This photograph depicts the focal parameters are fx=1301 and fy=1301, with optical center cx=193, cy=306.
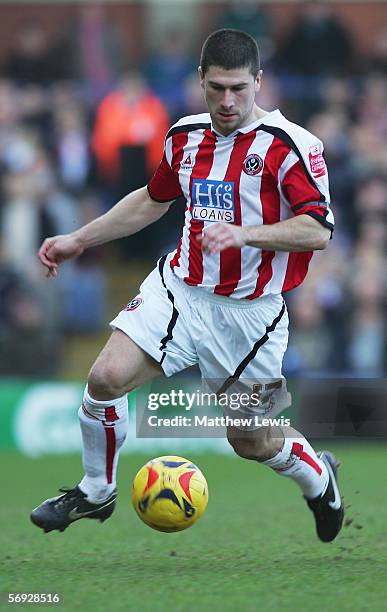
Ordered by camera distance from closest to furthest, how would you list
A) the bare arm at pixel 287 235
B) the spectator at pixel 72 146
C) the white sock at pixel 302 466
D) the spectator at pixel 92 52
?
the bare arm at pixel 287 235 < the white sock at pixel 302 466 < the spectator at pixel 72 146 < the spectator at pixel 92 52

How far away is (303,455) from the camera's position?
21.7 ft

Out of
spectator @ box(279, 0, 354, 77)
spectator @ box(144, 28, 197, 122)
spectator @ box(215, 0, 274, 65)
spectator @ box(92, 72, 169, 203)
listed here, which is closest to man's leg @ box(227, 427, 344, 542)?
spectator @ box(92, 72, 169, 203)

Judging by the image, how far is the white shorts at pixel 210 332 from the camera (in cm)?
625

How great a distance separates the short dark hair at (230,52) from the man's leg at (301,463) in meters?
1.78

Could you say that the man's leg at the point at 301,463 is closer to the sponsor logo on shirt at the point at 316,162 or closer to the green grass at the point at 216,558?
the green grass at the point at 216,558

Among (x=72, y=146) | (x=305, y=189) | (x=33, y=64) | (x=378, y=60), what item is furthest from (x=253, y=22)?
(x=305, y=189)

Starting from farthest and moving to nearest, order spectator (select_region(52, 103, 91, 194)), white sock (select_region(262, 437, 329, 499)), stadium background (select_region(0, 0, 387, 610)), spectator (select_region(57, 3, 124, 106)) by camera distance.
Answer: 1. spectator (select_region(57, 3, 124, 106))
2. spectator (select_region(52, 103, 91, 194))
3. stadium background (select_region(0, 0, 387, 610))
4. white sock (select_region(262, 437, 329, 499))

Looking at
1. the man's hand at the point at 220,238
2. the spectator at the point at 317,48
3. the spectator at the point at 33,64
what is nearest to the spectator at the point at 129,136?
the spectator at the point at 33,64

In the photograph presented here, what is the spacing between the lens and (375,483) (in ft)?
32.4

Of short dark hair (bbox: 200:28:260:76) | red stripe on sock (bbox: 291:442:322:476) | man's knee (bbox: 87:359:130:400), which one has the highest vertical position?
short dark hair (bbox: 200:28:260:76)

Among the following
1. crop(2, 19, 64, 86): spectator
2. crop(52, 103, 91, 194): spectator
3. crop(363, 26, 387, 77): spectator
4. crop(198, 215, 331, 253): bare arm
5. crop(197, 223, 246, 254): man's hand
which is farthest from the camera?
crop(2, 19, 64, 86): spectator

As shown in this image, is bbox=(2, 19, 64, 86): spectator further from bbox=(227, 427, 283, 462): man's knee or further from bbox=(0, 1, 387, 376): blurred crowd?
→ bbox=(227, 427, 283, 462): man's knee

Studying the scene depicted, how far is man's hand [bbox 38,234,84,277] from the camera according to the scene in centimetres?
650

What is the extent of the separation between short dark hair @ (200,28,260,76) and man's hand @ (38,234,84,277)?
3.75 feet
